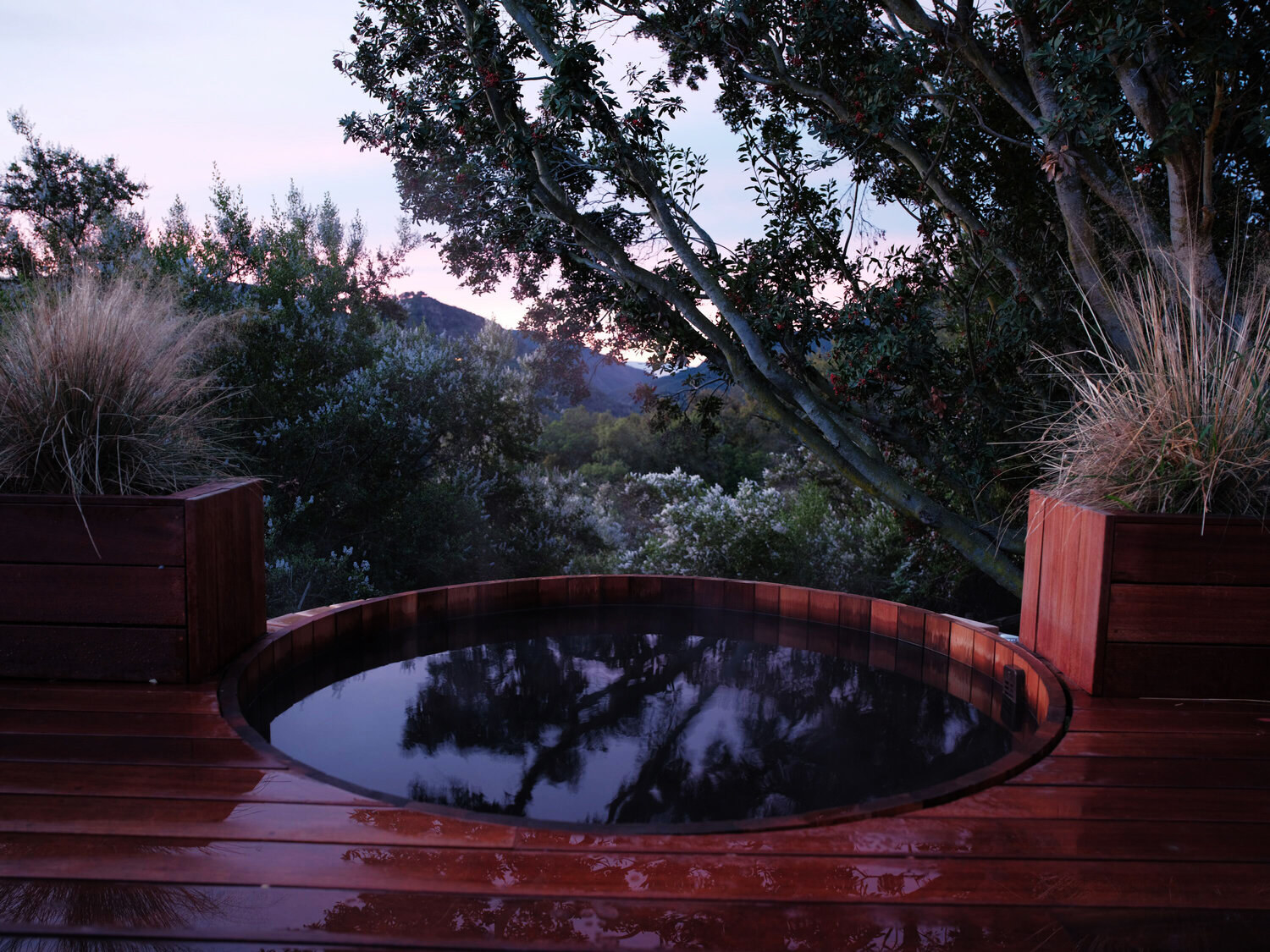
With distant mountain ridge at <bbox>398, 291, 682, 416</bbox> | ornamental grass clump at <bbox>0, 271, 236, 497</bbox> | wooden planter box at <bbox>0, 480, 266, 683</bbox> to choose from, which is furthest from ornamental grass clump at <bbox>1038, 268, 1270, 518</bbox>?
distant mountain ridge at <bbox>398, 291, 682, 416</bbox>

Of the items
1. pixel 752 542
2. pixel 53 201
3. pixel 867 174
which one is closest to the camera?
pixel 867 174

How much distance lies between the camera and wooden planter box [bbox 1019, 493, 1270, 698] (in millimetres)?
1939

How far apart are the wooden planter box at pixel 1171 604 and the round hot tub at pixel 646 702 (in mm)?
190

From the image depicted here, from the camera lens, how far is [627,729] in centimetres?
201

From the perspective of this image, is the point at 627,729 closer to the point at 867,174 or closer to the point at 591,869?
the point at 591,869

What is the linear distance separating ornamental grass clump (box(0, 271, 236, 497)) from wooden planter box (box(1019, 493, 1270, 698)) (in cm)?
228

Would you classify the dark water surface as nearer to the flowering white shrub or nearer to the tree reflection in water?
the tree reflection in water

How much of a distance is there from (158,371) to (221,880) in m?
1.47

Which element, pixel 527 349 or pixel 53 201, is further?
pixel 527 349

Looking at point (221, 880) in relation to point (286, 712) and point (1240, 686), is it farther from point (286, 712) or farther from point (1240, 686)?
→ point (1240, 686)

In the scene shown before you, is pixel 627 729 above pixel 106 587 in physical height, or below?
below

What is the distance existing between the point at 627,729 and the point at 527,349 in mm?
7180

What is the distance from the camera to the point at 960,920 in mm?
1107

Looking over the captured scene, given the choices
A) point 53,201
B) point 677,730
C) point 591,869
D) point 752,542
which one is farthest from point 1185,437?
point 53,201
